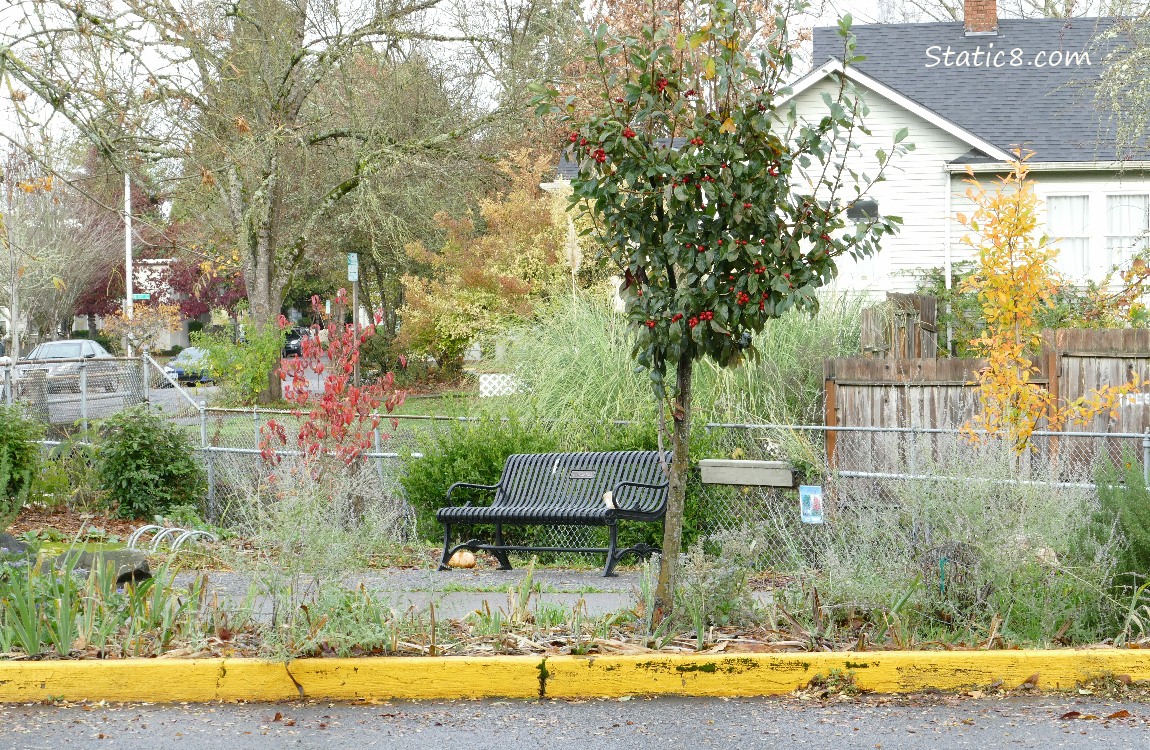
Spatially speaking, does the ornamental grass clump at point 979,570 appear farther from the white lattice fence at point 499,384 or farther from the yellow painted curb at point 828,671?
the white lattice fence at point 499,384

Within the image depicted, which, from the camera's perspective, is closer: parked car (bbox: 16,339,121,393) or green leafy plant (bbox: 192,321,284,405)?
parked car (bbox: 16,339,121,393)

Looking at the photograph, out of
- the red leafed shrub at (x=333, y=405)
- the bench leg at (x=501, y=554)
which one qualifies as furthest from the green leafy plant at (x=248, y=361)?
the bench leg at (x=501, y=554)

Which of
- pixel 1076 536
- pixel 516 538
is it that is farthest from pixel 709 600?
pixel 516 538

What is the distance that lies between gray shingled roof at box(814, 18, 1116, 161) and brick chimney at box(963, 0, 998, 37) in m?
0.17

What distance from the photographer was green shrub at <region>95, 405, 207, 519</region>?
12867 mm

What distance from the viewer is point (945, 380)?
12445mm

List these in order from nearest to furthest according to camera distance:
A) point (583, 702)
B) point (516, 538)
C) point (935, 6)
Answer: point (583, 702), point (516, 538), point (935, 6)

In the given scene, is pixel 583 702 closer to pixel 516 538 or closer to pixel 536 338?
pixel 516 538

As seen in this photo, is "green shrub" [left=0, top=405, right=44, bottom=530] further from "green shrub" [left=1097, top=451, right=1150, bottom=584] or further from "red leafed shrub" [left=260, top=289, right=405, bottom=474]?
"green shrub" [left=1097, top=451, right=1150, bottom=584]

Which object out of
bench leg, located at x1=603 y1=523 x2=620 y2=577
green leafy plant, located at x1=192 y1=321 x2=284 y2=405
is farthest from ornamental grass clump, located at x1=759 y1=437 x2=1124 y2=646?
green leafy plant, located at x1=192 y1=321 x2=284 y2=405

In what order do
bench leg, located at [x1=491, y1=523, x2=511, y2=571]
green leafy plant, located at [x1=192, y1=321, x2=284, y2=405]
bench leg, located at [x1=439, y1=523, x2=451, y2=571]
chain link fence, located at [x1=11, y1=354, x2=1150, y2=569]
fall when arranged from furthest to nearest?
green leafy plant, located at [x1=192, y1=321, x2=284, y2=405] < bench leg, located at [x1=491, y1=523, x2=511, y2=571] < bench leg, located at [x1=439, y1=523, x2=451, y2=571] < chain link fence, located at [x1=11, y1=354, x2=1150, y2=569]

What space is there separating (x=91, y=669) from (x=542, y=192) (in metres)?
24.7

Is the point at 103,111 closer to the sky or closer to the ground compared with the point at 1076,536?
closer to the sky

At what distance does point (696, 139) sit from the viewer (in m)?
6.48
